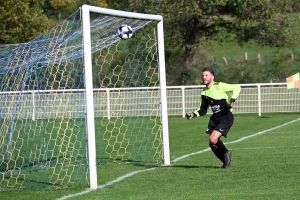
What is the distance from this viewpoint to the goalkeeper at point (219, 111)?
36.1 feet

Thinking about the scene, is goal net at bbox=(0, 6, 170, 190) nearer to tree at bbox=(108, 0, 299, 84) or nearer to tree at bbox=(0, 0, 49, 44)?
tree at bbox=(0, 0, 49, 44)

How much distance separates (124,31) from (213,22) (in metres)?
24.1

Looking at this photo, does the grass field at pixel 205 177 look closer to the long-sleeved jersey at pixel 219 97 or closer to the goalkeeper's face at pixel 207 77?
the long-sleeved jersey at pixel 219 97

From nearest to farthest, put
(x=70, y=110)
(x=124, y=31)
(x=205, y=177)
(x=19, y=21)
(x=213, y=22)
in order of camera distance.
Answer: (x=205, y=177)
(x=124, y=31)
(x=70, y=110)
(x=19, y=21)
(x=213, y=22)

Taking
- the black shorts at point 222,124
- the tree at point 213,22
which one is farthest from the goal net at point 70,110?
the tree at point 213,22

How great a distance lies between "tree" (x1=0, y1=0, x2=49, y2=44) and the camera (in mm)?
27797

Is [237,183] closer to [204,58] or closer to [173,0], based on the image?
[173,0]

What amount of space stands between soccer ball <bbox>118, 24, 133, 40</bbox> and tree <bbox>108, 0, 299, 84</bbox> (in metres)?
21.1

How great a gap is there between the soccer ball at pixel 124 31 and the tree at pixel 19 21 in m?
17.6

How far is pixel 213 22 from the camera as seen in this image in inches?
1359

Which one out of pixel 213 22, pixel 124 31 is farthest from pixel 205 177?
pixel 213 22

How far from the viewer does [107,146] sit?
51.6 feet

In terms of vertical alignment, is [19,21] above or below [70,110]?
above

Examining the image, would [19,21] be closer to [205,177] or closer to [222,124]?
[222,124]
